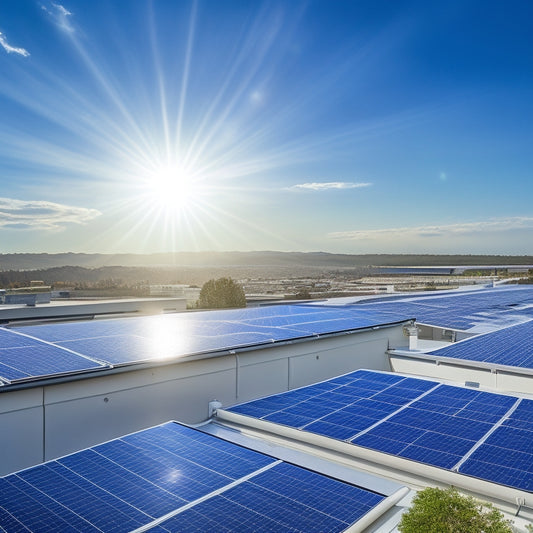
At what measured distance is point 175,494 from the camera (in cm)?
469

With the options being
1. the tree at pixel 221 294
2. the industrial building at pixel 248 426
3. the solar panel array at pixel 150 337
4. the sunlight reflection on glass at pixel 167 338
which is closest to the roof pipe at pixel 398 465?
the industrial building at pixel 248 426

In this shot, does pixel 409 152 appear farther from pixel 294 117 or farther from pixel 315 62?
pixel 315 62

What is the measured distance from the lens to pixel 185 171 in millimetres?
26812

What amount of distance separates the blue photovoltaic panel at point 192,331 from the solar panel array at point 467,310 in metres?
1.67

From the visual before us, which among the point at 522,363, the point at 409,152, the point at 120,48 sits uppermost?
the point at 120,48

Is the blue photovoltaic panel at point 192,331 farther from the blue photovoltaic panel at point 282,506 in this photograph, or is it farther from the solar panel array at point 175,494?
the blue photovoltaic panel at point 282,506

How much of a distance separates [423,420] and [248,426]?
113 inches

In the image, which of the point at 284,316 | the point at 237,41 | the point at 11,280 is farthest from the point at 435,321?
the point at 11,280

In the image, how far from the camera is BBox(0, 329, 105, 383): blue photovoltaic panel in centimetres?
795

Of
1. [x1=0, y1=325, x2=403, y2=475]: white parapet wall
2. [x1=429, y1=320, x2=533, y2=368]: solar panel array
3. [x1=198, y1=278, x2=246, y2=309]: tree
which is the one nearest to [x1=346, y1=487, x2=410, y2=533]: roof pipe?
[x1=0, y1=325, x2=403, y2=475]: white parapet wall

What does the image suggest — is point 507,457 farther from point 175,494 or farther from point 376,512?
point 175,494

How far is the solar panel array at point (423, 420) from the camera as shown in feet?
19.7

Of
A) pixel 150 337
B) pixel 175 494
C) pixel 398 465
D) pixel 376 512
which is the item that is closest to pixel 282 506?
pixel 376 512

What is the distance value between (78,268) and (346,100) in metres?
33.6
